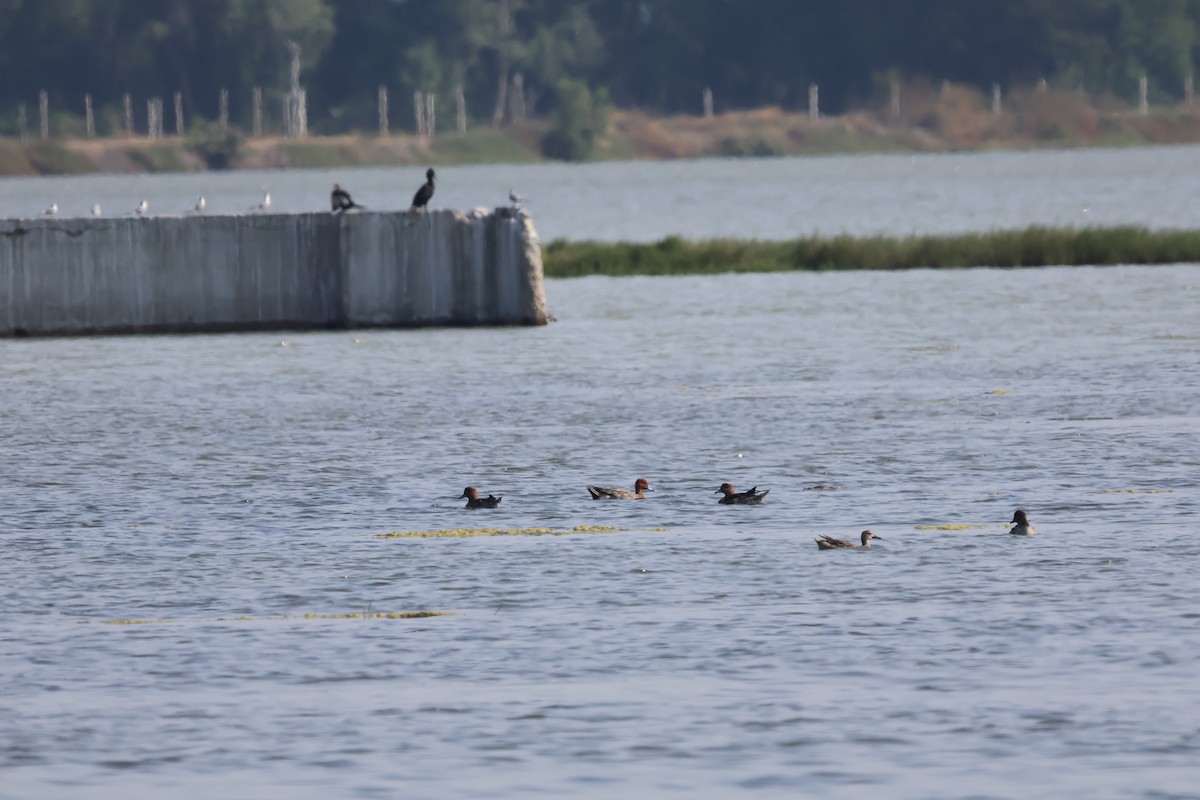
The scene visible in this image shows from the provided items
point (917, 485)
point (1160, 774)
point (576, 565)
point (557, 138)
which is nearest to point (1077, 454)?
point (917, 485)

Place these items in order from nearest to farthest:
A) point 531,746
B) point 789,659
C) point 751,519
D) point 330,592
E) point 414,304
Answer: point 531,746 → point 789,659 → point 330,592 → point 751,519 → point 414,304

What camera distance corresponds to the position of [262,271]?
41.4 metres

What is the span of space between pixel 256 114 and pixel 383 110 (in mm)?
9584

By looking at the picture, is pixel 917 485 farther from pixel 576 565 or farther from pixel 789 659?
pixel 789 659

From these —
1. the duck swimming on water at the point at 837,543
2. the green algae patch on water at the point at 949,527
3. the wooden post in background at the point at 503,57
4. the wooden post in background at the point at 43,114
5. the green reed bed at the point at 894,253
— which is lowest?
the green algae patch on water at the point at 949,527

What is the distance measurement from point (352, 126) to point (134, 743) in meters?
177

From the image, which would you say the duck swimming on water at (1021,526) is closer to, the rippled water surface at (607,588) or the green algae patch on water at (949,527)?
the rippled water surface at (607,588)

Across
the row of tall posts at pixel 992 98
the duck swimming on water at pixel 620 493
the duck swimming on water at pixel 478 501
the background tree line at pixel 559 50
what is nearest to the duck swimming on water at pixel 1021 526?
the duck swimming on water at pixel 620 493

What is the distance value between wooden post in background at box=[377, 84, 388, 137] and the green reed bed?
124 meters

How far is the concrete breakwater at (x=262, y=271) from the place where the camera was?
40.9 m

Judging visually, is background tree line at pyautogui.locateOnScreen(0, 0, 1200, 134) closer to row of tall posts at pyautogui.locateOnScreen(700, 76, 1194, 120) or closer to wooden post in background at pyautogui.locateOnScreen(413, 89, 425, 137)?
row of tall posts at pyautogui.locateOnScreen(700, 76, 1194, 120)

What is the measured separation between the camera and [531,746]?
41.5 ft

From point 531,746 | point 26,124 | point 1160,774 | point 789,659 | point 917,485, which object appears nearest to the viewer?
point 1160,774

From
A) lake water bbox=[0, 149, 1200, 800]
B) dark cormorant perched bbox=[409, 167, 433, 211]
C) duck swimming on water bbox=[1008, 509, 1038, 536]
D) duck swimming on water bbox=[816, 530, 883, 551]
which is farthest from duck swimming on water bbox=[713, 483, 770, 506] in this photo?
dark cormorant perched bbox=[409, 167, 433, 211]
